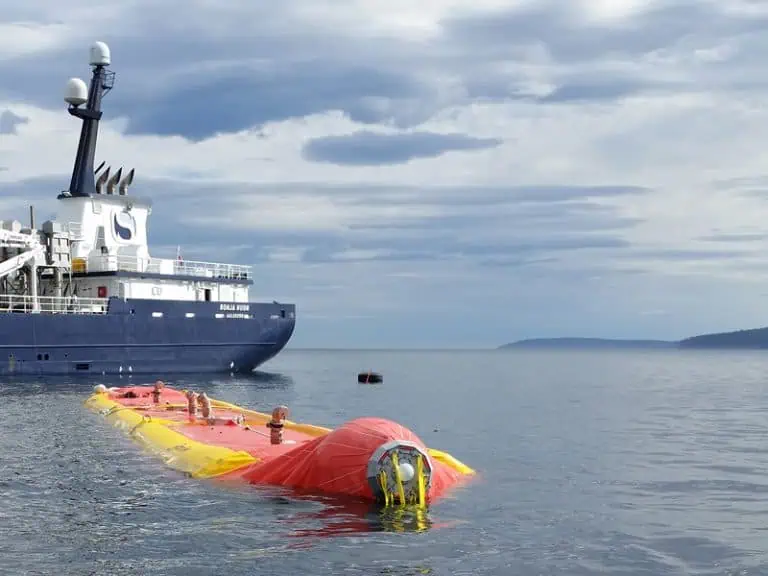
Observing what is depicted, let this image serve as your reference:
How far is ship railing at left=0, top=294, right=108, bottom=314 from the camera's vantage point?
4572 centimetres

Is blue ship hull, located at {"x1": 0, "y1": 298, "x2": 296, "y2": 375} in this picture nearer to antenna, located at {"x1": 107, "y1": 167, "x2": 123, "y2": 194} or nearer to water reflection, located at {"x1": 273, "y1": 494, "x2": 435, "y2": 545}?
antenna, located at {"x1": 107, "y1": 167, "x2": 123, "y2": 194}

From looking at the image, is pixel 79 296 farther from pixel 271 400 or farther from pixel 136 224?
pixel 271 400

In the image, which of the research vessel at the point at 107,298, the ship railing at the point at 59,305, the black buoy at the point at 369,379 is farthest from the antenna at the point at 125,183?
the black buoy at the point at 369,379

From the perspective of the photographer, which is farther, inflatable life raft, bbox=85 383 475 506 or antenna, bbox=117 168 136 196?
antenna, bbox=117 168 136 196

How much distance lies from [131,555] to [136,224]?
44385mm

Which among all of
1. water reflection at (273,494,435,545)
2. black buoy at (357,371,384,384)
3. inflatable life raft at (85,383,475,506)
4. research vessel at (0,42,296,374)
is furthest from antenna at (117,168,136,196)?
water reflection at (273,494,435,545)

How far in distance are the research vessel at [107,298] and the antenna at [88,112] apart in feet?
0.20

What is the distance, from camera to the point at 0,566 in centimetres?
1124

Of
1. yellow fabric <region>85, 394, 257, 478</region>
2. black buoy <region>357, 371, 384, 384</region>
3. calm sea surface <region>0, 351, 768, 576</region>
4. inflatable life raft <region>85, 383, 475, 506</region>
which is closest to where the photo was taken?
calm sea surface <region>0, 351, 768, 576</region>

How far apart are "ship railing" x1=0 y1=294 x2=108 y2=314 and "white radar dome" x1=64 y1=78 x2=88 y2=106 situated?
13160 mm

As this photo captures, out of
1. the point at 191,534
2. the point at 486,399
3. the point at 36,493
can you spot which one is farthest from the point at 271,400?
the point at 191,534

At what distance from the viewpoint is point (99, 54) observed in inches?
2158

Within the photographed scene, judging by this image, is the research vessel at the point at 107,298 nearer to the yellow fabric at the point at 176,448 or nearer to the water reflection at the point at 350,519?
the yellow fabric at the point at 176,448

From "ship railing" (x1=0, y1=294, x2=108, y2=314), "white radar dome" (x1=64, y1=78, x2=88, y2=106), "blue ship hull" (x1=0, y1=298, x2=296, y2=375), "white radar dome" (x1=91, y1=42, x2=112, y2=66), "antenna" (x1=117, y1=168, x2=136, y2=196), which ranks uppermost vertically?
"white radar dome" (x1=91, y1=42, x2=112, y2=66)
